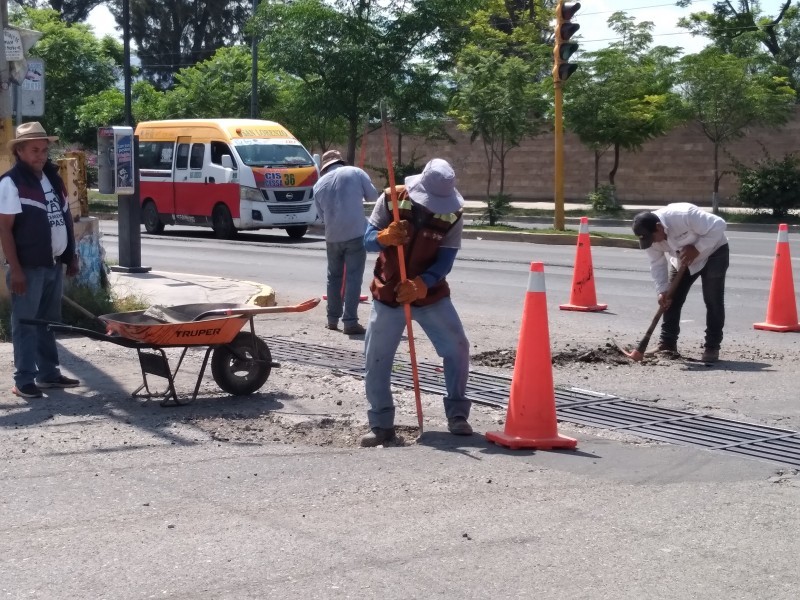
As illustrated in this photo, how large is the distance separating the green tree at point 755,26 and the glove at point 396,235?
3976cm

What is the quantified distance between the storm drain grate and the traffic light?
1273 centimetres

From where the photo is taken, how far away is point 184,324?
24.4 ft

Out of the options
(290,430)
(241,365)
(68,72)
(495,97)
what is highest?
(68,72)

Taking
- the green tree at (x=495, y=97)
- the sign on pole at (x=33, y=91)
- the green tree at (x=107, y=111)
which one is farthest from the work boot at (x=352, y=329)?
the green tree at (x=107, y=111)

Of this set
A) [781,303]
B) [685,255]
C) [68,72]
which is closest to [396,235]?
[685,255]

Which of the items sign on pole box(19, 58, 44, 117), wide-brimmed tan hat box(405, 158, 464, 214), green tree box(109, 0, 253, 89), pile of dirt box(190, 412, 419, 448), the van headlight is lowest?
pile of dirt box(190, 412, 419, 448)

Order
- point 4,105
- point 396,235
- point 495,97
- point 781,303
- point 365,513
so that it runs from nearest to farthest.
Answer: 1. point 365,513
2. point 396,235
3. point 4,105
4. point 781,303
5. point 495,97

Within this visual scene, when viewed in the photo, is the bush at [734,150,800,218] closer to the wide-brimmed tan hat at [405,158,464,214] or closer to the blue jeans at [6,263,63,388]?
the blue jeans at [6,263,63,388]

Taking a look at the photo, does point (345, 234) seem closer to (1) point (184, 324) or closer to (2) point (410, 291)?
(1) point (184, 324)

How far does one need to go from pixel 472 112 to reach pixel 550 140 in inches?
374

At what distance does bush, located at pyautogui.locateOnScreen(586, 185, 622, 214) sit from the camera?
109ft

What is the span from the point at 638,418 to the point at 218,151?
760 inches

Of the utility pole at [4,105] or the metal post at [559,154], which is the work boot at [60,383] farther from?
the metal post at [559,154]

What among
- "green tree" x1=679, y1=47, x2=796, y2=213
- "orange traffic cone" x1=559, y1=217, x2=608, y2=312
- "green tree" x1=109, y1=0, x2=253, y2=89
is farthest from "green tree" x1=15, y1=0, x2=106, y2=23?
"orange traffic cone" x1=559, y1=217, x2=608, y2=312
